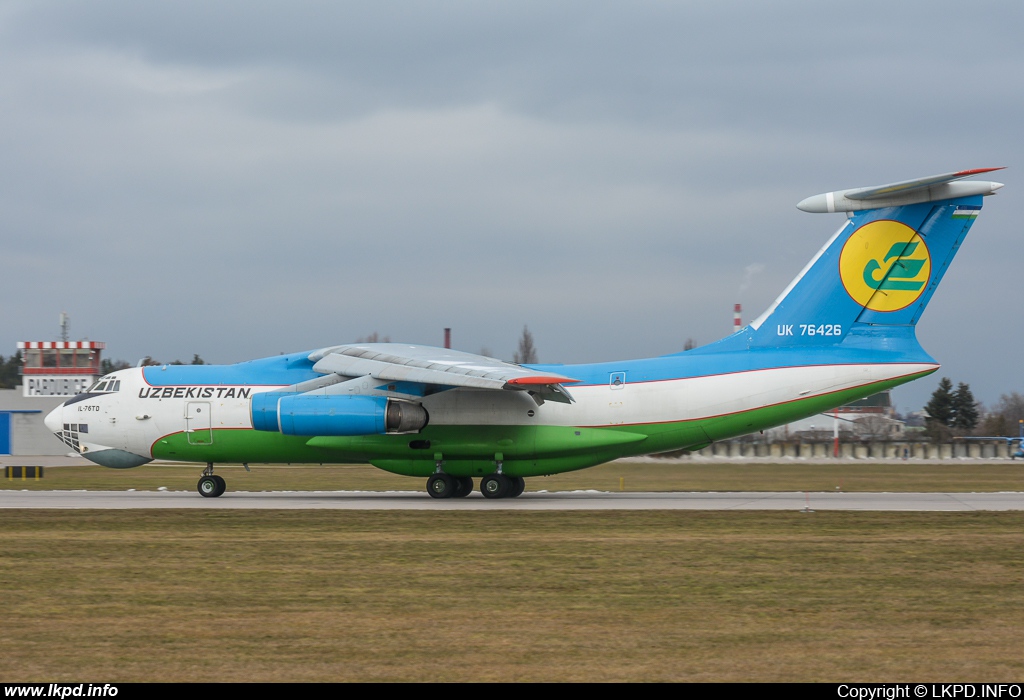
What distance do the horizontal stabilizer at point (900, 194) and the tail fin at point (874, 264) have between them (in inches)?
0.8

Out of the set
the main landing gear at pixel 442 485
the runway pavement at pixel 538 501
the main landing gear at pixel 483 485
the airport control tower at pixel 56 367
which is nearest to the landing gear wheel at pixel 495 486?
the main landing gear at pixel 483 485

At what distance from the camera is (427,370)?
2094 cm

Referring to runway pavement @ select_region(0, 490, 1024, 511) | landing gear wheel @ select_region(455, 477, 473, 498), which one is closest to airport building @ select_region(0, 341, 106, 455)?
runway pavement @ select_region(0, 490, 1024, 511)

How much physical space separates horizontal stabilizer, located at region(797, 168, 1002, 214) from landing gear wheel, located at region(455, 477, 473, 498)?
961cm

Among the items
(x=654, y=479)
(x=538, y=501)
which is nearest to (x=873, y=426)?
(x=654, y=479)

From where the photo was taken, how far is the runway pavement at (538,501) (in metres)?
19.8

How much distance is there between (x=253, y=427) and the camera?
22781 millimetres

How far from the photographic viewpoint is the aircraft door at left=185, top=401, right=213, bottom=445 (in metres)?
23.4

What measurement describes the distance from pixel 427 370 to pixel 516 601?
11.0 metres

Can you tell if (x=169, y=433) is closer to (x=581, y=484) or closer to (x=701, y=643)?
(x=581, y=484)

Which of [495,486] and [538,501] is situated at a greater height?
[495,486]

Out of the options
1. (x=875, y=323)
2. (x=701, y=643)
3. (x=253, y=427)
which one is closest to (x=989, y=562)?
(x=701, y=643)

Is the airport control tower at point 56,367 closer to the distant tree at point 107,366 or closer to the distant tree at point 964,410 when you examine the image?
the distant tree at point 107,366

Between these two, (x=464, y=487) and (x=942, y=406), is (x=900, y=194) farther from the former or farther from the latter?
(x=942, y=406)
